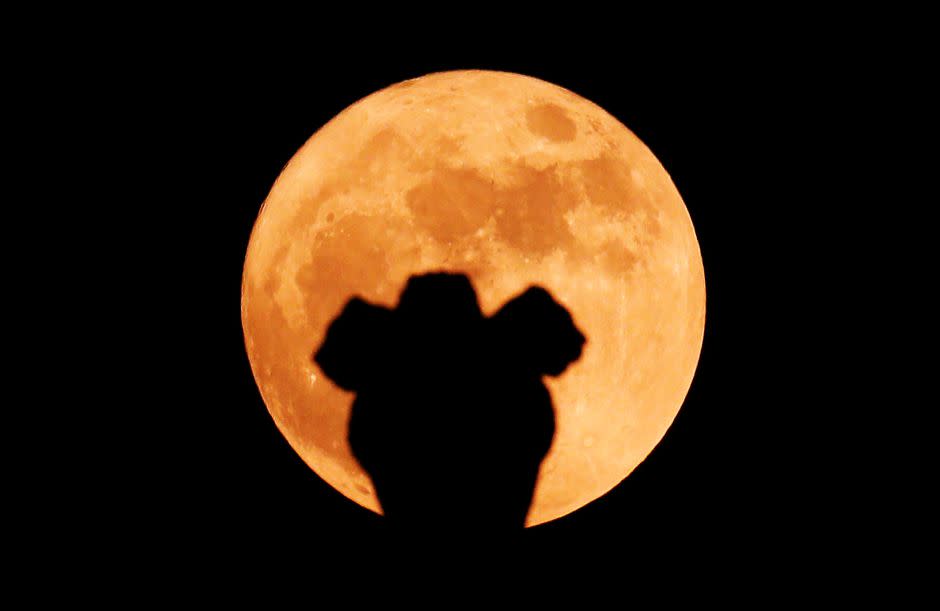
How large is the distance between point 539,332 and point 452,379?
38cm

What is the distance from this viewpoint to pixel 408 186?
2.07m

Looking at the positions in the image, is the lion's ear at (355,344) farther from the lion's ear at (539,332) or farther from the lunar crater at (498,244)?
the lion's ear at (539,332)

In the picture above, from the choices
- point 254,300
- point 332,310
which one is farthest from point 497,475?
point 254,300

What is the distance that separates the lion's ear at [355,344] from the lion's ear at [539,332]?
18.3 inches

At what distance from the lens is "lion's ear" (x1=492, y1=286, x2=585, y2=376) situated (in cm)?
198

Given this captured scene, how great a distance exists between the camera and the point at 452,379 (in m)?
2.02

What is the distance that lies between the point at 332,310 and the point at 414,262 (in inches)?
15.7

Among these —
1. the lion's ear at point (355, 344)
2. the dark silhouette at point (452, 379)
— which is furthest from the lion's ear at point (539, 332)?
the lion's ear at point (355, 344)

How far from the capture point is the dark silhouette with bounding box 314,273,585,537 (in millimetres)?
1987

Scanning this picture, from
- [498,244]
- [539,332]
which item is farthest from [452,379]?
[498,244]

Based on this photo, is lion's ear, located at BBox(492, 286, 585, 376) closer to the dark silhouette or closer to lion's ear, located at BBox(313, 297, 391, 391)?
the dark silhouette

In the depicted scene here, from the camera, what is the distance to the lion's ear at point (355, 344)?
2031 mm

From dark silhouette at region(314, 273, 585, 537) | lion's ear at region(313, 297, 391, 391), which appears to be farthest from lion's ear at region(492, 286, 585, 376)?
lion's ear at region(313, 297, 391, 391)

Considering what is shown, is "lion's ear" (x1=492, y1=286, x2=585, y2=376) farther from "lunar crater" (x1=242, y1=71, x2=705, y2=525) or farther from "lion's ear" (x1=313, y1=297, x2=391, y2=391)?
"lion's ear" (x1=313, y1=297, x2=391, y2=391)
